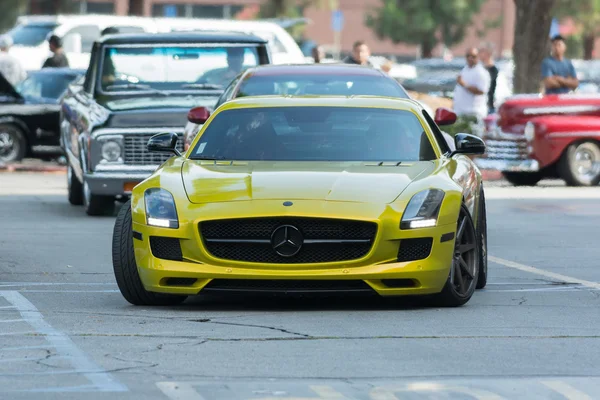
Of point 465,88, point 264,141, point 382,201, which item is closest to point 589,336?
point 382,201

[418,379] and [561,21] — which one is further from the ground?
[418,379]

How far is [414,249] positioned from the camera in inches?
371

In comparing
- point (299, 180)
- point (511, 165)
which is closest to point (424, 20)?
point (511, 165)

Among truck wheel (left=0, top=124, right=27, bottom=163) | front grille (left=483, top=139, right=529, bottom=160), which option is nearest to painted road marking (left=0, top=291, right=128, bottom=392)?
front grille (left=483, top=139, right=529, bottom=160)

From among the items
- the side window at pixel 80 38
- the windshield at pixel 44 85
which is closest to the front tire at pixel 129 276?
the windshield at pixel 44 85

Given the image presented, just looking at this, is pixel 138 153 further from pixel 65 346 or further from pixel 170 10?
pixel 170 10

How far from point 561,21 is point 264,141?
62.9 meters

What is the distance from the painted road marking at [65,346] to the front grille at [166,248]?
2.47 ft

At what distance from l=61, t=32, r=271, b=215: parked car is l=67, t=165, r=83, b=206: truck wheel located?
11 millimetres

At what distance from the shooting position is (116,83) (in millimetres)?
18031

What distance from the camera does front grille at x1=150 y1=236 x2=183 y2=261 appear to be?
31.1ft

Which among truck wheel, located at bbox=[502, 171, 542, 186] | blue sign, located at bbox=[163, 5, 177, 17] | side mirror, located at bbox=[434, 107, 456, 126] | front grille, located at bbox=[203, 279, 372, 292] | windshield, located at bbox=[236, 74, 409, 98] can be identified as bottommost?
blue sign, located at bbox=[163, 5, 177, 17]

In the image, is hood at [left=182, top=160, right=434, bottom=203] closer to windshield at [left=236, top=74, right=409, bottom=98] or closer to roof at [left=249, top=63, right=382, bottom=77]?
windshield at [left=236, top=74, right=409, bottom=98]

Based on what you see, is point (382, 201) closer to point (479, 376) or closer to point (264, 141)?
point (264, 141)
